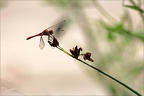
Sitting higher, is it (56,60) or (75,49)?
(56,60)

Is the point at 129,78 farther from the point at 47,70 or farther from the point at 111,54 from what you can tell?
the point at 47,70

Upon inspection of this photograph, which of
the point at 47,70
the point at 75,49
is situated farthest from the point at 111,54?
the point at 47,70

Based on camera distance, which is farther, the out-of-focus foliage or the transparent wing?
the out-of-focus foliage

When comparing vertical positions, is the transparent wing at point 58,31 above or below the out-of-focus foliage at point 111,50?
below

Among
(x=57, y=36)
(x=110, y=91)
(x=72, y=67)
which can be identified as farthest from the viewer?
(x=72, y=67)

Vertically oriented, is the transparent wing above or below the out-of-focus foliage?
below

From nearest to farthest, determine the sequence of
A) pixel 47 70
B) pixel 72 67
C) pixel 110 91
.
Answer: pixel 110 91
pixel 47 70
pixel 72 67

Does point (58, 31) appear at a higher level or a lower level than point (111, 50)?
lower

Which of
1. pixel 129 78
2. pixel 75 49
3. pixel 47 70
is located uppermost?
pixel 47 70

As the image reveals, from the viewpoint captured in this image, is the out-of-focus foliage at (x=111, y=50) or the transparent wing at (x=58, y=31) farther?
the out-of-focus foliage at (x=111, y=50)

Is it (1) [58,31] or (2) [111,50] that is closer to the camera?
(1) [58,31]

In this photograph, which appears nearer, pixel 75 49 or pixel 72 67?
pixel 75 49
